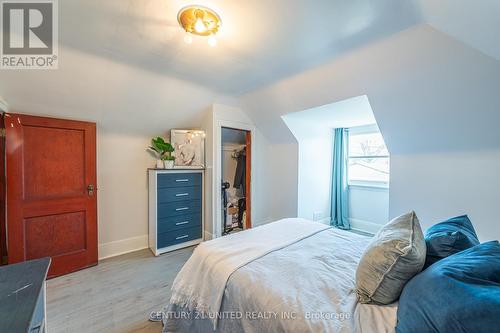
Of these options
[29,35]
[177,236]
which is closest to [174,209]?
[177,236]

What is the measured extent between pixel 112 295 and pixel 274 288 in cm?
183

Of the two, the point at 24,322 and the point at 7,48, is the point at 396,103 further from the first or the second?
the point at 7,48

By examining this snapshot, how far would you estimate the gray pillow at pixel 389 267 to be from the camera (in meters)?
0.92

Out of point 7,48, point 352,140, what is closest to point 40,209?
point 7,48

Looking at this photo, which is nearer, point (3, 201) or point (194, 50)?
point (194, 50)

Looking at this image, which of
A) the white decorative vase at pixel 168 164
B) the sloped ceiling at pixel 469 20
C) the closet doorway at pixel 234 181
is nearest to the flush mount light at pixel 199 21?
the sloped ceiling at pixel 469 20

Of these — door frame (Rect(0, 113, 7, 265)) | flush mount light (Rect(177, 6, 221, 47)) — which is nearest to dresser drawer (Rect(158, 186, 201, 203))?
door frame (Rect(0, 113, 7, 265))

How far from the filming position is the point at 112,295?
2006mm

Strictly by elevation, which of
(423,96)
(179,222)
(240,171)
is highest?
(423,96)

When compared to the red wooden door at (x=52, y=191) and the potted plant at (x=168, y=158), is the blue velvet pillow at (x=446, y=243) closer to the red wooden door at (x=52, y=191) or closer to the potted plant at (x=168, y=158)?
the potted plant at (x=168, y=158)

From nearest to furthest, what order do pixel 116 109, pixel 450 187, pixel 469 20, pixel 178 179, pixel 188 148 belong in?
pixel 469 20 < pixel 450 187 < pixel 116 109 < pixel 178 179 < pixel 188 148

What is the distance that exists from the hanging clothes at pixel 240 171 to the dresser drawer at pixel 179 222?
1217 millimetres

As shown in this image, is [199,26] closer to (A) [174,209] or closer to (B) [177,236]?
(A) [174,209]

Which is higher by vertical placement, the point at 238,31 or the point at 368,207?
the point at 238,31
